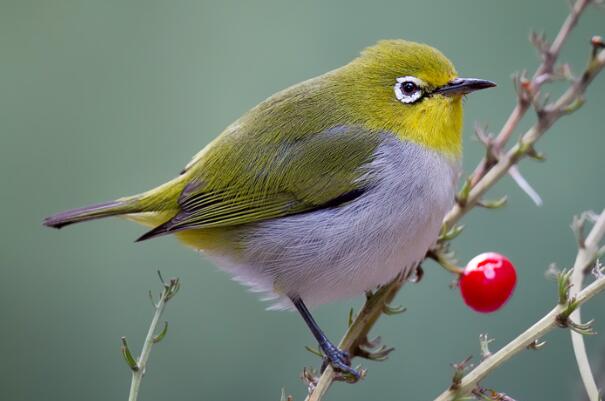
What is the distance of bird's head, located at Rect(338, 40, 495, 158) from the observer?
3246mm

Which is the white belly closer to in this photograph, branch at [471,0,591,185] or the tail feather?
the tail feather

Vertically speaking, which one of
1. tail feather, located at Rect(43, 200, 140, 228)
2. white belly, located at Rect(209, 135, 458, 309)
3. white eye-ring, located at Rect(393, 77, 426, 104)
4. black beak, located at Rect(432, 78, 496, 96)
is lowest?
white belly, located at Rect(209, 135, 458, 309)

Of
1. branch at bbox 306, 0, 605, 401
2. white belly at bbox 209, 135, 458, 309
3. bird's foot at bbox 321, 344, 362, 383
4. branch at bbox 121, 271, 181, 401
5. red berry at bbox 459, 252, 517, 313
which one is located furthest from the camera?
white belly at bbox 209, 135, 458, 309

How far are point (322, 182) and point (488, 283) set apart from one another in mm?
905

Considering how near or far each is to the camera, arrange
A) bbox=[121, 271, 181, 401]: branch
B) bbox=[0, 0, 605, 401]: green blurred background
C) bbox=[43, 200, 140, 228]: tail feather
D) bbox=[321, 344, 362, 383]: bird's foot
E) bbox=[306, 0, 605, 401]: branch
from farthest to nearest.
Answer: bbox=[0, 0, 605, 401]: green blurred background → bbox=[43, 200, 140, 228]: tail feather → bbox=[321, 344, 362, 383]: bird's foot → bbox=[306, 0, 605, 401]: branch → bbox=[121, 271, 181, 401]: branch

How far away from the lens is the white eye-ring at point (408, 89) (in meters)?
3.29

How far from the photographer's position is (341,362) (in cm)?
269

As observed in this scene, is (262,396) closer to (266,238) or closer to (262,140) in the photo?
(266,238)

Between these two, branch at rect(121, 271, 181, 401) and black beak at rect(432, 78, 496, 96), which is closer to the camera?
branch at rect(121, 271, 181, 401)

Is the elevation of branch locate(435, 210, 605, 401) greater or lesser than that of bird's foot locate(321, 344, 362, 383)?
greater

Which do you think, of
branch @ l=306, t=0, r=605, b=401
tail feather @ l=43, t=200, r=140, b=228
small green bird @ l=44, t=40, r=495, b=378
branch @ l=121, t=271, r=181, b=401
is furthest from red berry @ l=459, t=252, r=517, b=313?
tail feather @ l=43, t=200, r=140, b=228

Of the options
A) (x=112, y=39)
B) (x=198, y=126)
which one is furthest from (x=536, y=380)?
(x=112, y=39)

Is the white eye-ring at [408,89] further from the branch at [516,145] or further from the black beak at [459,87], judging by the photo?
the branch at [516,145]

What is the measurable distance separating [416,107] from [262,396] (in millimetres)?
1705
